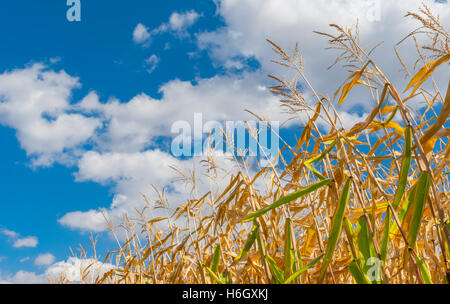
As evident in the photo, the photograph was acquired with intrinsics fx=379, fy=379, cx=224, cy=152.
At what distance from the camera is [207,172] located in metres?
2.65

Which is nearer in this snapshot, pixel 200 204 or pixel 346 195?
pixel 346 195

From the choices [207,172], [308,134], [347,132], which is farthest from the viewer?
[207,172]

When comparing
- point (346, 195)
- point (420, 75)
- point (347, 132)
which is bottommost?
point (346, 195)

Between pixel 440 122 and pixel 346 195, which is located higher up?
pixel 440 122

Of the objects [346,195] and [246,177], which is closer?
[346,195]

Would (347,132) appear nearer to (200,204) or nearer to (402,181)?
(402,181)
